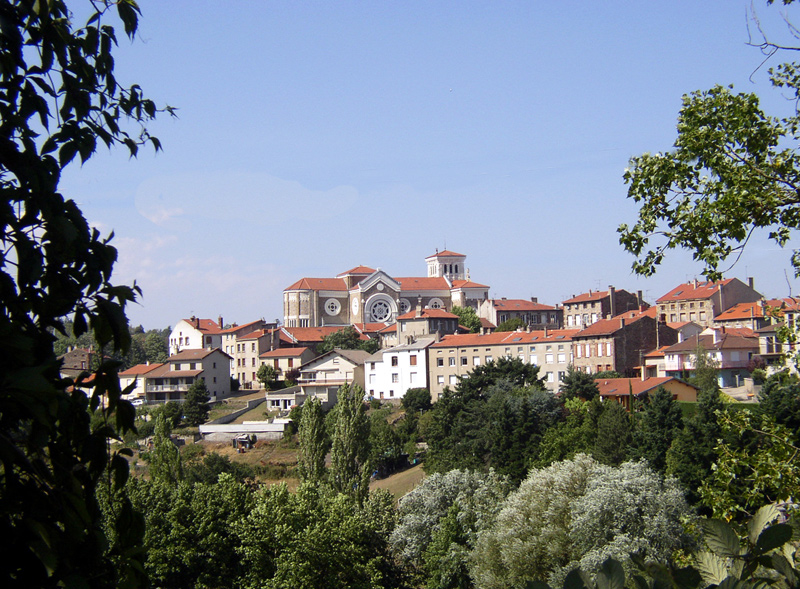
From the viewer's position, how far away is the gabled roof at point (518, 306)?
4053 inches

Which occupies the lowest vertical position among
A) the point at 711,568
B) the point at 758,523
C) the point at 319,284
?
the point at 711,568

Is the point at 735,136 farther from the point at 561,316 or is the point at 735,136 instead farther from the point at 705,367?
the point at 561,316

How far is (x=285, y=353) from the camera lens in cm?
8306

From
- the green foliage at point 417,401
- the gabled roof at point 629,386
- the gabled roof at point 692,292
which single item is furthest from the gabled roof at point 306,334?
the gabled roof at point 629,386

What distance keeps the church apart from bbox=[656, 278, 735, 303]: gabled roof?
38.0 meters

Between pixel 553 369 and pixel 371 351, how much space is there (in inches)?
1103

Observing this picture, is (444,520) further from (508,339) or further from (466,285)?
(466,285)

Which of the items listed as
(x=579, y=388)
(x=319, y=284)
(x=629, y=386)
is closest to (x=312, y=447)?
(x=579, y=388)

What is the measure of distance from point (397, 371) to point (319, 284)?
47535 millimetres

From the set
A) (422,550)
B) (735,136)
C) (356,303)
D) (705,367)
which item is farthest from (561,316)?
(735,136)

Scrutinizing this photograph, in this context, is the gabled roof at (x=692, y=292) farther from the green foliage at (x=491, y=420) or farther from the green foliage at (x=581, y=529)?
the green foliage at (x=581, y=529)

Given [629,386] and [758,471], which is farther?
[629,386]

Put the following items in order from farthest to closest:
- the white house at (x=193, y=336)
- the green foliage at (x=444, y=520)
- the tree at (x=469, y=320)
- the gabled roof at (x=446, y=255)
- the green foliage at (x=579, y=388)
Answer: the gabled roof at (x=446, y=255) → the white house at (x=193, y=336) → the tree at (x=469, y=320) → the green foliage at (x=579, y=388) → the green foliage at (x=444, y=520)

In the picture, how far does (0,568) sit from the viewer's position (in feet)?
10.8
